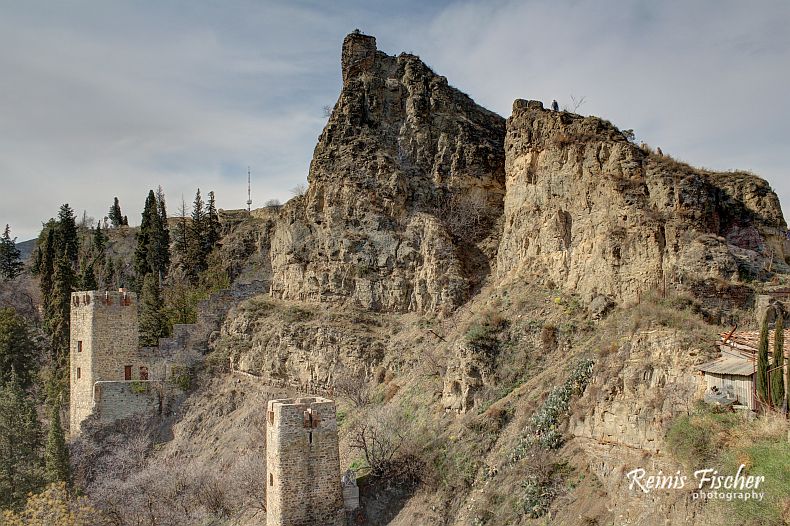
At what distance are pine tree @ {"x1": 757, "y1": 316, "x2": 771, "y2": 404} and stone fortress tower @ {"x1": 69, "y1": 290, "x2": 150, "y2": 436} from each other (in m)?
26.1

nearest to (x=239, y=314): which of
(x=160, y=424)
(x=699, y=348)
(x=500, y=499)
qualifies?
(x=160, y=424)

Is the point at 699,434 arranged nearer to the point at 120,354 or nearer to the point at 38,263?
the point at 120,354

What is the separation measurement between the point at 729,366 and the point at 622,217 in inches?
290

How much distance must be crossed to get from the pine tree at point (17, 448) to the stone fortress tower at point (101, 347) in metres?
2.97

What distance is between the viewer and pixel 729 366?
1628cm

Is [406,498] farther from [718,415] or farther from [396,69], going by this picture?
[396,69]

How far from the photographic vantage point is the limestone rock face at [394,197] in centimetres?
3048

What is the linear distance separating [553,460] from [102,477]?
64.1 ft

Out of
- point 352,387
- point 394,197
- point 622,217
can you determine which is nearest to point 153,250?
point 394,197

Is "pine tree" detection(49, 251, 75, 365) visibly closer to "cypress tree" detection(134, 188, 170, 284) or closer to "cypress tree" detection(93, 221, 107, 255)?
"cypress tree" detection(134, 188, 170, 284)

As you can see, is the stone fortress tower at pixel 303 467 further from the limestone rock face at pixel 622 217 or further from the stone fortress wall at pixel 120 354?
the stone fortress wall at pixel 120 354

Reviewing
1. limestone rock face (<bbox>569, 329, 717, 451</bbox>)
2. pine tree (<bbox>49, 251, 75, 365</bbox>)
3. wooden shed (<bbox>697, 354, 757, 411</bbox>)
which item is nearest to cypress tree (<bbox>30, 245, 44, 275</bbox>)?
pine tree (<bbox>49, 251, 75, 365</bbox>)

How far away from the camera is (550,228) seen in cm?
2578

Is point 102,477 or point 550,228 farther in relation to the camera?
point 102,477
